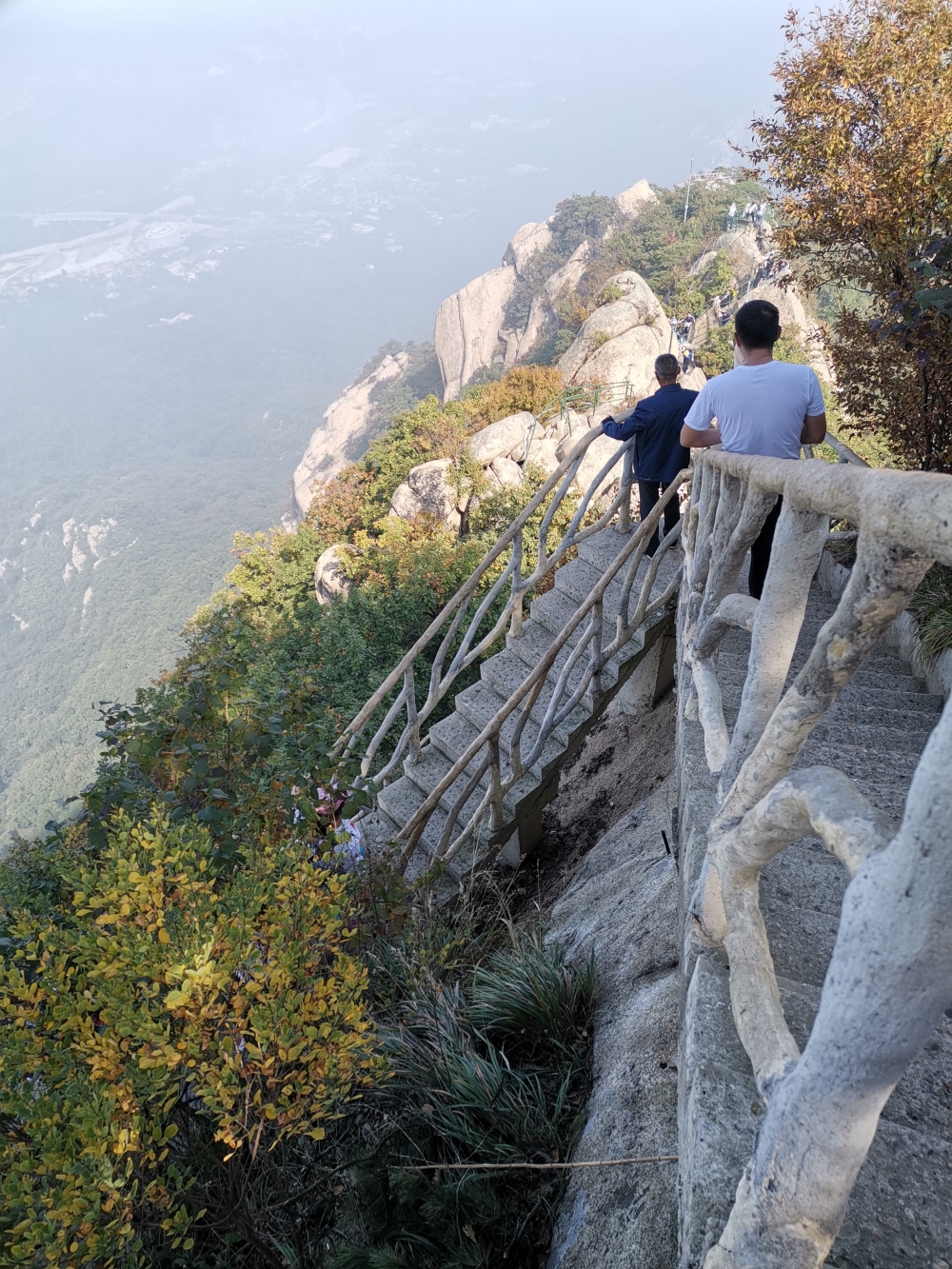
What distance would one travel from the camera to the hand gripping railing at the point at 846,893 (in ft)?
2.59

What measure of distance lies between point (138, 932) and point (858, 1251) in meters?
1.81

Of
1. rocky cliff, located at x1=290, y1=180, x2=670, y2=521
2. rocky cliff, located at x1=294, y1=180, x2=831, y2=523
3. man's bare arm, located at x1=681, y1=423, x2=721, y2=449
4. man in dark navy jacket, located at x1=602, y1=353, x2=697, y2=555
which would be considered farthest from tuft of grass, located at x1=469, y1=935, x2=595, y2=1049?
rocky cliff, located at x1=290, y1=180, x2=670, y2=521

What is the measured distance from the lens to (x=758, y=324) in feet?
9.71

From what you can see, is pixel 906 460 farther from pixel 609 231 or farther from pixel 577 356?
pixel 609 231

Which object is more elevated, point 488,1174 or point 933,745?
point 933,745

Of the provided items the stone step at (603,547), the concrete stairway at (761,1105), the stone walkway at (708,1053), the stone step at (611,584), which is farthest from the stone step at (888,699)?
the stone step at (603,547)

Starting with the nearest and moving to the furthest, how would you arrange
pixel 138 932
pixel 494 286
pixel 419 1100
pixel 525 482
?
pixel 138 932, pixel 419 1100, pixel 525 482, pixel 494 286

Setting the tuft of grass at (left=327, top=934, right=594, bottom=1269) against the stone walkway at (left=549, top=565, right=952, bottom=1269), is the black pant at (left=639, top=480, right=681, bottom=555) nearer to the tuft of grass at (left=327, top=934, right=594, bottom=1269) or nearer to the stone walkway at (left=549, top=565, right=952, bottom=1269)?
the stone walkway at (left=549, top=565, right=952, bottom=1269)

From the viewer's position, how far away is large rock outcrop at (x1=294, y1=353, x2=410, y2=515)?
237 ft

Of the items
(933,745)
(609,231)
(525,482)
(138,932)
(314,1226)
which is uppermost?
(609,231)

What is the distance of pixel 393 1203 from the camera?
7.55 ft

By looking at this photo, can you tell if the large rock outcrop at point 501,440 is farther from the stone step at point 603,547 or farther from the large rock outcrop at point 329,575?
the stone step at point 603,547

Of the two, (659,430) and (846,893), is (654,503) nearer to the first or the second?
(659,430)

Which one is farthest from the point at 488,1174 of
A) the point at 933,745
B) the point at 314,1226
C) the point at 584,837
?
the point at 584,837
